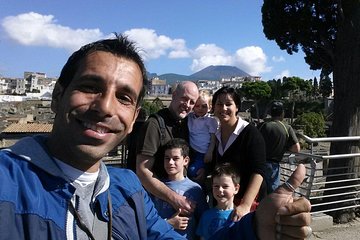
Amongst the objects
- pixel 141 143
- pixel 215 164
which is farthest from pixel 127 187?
pixel 215 164

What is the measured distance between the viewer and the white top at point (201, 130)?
3.31 metres

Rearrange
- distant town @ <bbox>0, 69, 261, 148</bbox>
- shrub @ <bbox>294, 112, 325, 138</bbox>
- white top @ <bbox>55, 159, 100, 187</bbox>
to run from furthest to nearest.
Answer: distant town @ <bbox>0, 69, 261, 148</bbox>, shrub @ <bbox>294, 112, 325, 138</bbox>, white top @ <bbox>55, 159, 100, 187</bbox>

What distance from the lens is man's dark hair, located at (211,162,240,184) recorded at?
9.44 feet

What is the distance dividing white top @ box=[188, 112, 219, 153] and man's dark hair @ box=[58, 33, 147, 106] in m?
1.75

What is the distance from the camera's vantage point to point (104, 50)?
1477 mm

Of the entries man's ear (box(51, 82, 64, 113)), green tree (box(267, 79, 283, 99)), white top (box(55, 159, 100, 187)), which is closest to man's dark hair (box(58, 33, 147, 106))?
man's ear (box(51, 82, 64, 113))

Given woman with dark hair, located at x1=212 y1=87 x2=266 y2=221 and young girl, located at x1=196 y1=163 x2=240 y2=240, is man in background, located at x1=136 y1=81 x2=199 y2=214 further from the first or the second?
woman with dark hair, located at x1=212 y1=87 x2=266 y2=221

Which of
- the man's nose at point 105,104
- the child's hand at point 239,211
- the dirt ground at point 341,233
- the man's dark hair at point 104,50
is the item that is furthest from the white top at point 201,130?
the dirt ground at point 341,233

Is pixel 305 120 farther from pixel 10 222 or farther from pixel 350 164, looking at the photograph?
pixel 10 222

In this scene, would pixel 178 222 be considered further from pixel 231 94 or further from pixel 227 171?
pixel 231 94

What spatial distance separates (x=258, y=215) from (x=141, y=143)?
1676 millimetres

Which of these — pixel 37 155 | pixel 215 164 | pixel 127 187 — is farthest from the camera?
pixel 215 164

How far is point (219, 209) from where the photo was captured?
2.95 meters

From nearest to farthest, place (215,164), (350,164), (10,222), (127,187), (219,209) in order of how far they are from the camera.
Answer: (10,222) < (127,187) < (219,209) < (215,164) < (350,164)
